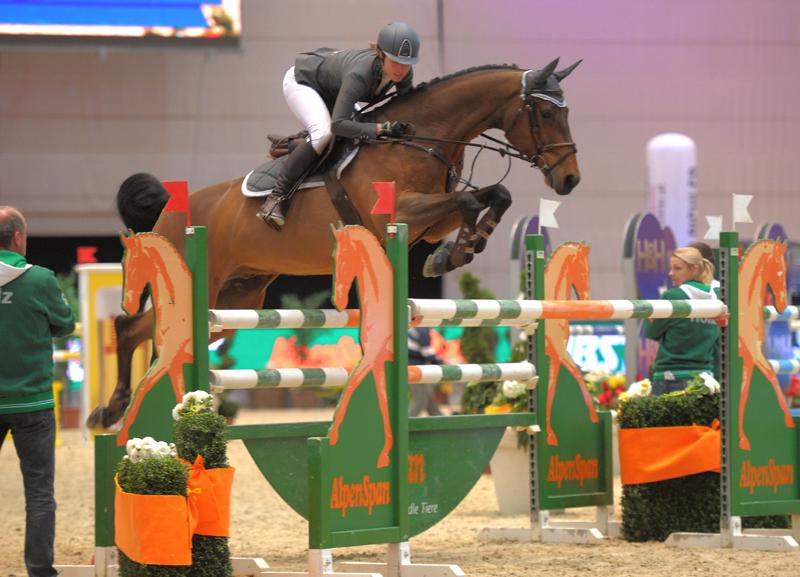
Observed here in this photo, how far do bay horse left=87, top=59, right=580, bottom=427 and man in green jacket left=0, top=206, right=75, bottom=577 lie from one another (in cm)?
131

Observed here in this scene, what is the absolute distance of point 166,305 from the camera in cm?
362

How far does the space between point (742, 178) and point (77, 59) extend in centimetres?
900

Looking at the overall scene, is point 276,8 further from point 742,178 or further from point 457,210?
point 457,210

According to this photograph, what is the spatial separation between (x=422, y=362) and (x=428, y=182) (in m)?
6.63

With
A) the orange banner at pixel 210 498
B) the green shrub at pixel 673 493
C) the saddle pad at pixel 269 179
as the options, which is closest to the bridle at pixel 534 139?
the saddle pad at pixel 269 179

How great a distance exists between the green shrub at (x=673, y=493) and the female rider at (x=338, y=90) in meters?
1.47

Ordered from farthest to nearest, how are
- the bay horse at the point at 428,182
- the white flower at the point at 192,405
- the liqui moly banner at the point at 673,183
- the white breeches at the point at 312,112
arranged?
the liqui moly banner at the point at 673,183 < the white breeches at the point at 312,112 < the bay horse at the point at 428,182 < the white flower at the point at 192,405

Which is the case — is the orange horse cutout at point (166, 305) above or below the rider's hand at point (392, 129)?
below

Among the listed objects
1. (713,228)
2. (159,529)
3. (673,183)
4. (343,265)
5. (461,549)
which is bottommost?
(461,549)

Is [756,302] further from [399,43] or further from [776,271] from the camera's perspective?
[399,43]

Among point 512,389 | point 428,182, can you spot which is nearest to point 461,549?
point 512,389

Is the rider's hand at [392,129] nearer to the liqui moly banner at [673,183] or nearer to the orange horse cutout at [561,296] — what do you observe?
the orange horse cutout at [561,296]

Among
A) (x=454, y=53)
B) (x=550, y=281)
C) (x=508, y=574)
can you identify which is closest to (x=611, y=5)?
(x=454, y=53)

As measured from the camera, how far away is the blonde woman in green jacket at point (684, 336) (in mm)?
5078
